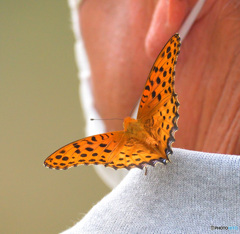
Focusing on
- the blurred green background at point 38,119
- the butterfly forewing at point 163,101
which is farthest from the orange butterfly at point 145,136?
the blurred green background at point 38,119

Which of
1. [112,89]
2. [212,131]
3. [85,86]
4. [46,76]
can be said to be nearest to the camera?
[212,131]

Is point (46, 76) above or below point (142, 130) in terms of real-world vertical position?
below

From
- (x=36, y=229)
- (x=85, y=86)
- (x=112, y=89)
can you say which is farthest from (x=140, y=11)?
(x=36, y=229)

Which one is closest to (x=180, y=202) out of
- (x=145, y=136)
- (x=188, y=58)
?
(x=145, y=136)

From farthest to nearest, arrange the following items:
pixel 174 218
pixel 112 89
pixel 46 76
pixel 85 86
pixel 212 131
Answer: pixel 46 76
pixel 85 86
pixel 112 89
pixel 212 131
pixel 174 218

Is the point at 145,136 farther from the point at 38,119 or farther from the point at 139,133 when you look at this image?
the point at 38,119

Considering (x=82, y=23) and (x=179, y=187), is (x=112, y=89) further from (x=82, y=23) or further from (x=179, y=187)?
(x=179, y=187)

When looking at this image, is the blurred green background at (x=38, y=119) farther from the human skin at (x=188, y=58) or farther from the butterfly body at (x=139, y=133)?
the butterfly body at (x=139, y=133)
